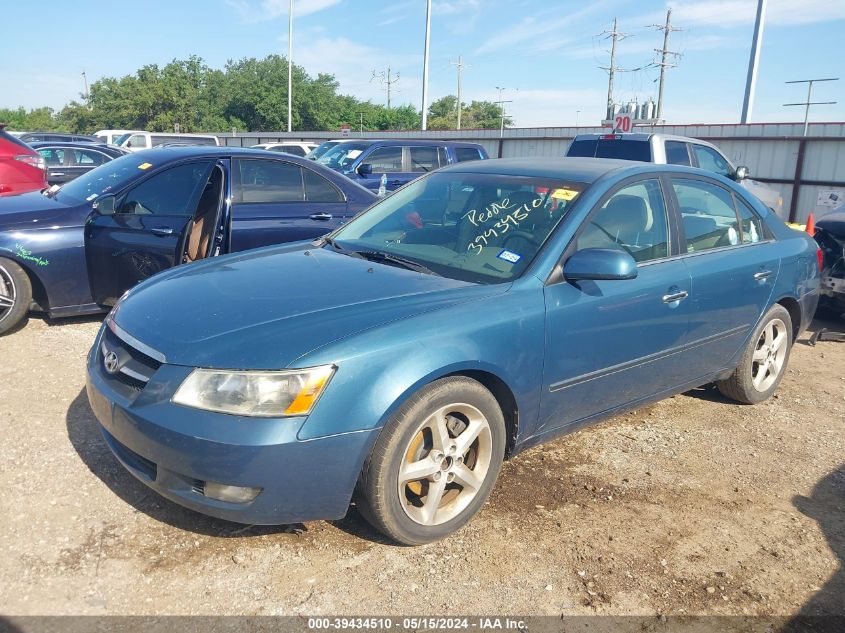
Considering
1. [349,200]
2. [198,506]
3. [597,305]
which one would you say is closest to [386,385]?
[198,506]

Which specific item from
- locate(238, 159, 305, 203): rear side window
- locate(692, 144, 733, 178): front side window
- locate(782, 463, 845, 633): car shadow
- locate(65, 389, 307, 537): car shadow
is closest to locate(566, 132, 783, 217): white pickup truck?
locate(692, 144, 733, 178): front side window

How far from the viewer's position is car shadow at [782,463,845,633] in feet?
8.91

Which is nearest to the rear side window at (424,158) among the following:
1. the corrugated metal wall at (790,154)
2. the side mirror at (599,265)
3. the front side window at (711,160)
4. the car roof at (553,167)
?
the corrugated metal wall at (790,154)

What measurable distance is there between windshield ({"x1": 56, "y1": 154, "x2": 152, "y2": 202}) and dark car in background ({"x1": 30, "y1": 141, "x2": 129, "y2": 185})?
8592 mm

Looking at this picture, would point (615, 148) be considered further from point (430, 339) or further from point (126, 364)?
point (126, 364)

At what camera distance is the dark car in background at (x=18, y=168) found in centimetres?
823

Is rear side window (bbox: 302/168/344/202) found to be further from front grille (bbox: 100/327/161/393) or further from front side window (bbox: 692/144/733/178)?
front side window (bbox: 692/144/733/178)

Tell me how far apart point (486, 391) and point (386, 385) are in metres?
0.57

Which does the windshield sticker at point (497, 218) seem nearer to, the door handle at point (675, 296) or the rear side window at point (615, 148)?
the door handle at point (675, 296)

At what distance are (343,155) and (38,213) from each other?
25.0ft

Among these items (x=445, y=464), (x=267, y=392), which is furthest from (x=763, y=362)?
(x=267, y=392)

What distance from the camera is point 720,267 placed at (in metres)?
4.27

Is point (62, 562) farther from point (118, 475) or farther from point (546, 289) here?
point (546, 289)

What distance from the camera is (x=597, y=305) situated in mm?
3498
